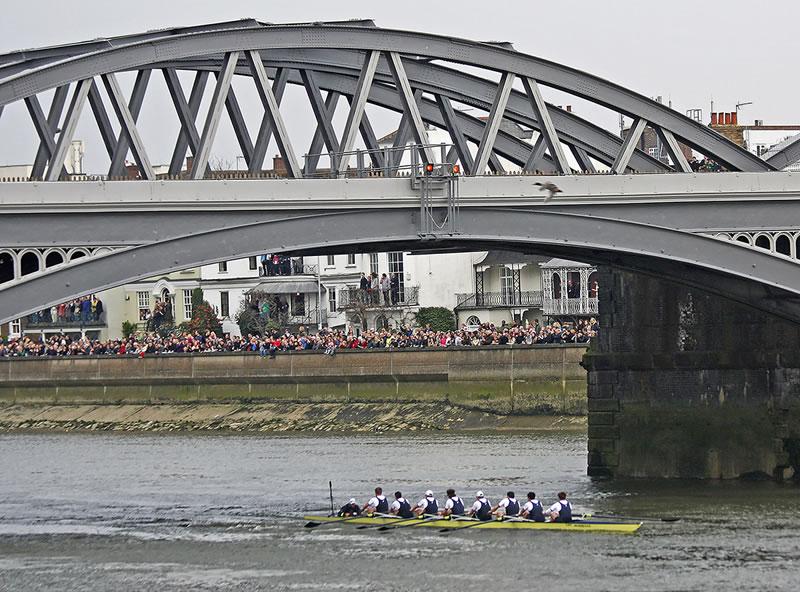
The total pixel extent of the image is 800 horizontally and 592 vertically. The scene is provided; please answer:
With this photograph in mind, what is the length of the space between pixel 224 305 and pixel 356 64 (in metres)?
63.4

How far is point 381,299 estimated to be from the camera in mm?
94750

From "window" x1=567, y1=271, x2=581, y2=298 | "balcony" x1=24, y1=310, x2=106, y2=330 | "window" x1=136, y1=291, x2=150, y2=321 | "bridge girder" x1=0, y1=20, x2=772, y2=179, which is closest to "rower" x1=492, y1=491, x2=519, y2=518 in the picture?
"bridge girder" x1=0, y1=20, x2=772, y2=179

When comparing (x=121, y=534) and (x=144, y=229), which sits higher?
(x=144, y=229)

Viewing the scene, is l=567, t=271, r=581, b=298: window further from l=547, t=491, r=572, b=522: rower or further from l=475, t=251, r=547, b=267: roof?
l=547, t=491, r=572, b=522: rower

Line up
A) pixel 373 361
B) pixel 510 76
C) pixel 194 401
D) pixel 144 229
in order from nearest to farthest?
pixel 144 229 < pixel 510 76 < pixel 373 361 < pixel 194 401

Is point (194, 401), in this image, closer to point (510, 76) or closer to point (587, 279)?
point (587, 279)

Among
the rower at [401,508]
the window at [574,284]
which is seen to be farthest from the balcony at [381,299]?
the rower at [401,508]

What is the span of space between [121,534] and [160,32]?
1352 centimetres

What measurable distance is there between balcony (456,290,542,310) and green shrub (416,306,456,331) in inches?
27.1

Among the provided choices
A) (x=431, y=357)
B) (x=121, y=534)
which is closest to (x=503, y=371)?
(x=431, y=357)

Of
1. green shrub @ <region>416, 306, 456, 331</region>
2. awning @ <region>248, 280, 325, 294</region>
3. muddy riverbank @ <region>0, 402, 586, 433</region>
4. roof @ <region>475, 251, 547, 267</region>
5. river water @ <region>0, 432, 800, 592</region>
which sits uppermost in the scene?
roof @ <region>475, 251, 547, 267</region>

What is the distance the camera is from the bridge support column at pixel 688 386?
46.8 metres

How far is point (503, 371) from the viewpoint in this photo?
235 feet

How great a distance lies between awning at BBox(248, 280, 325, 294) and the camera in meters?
98.1
